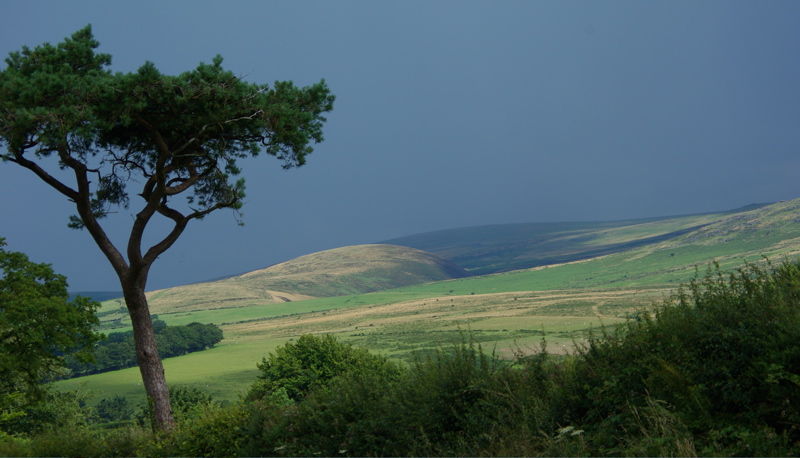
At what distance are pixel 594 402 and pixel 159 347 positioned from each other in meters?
97.1

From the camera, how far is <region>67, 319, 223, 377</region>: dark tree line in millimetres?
92250

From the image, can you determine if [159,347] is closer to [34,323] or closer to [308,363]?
[308,363]

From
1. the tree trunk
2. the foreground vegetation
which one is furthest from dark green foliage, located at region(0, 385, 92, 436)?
the foreground vegetation

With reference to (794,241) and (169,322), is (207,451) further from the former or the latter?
(794,241)

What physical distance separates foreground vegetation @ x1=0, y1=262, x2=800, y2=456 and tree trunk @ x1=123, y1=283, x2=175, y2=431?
246cm

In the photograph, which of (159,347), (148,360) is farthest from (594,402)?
(159,347)

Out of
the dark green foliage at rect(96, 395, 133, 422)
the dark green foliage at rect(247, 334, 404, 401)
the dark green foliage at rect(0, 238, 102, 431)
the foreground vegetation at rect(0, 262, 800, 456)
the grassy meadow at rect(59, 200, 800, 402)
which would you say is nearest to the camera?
the foreground vegetation at rect(0, 262, 800, 456)

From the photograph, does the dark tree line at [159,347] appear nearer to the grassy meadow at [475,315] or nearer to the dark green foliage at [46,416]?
the grassy meadow at [475,315]

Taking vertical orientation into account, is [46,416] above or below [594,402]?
below

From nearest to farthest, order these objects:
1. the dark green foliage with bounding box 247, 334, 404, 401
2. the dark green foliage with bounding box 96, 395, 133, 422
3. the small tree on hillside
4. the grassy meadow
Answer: the small tree on hillside, the dark green foliage with bounding box 247, 334, 404, 401, the dark green foliage with bounding box 96, 395, 133, 422, the grassy meadow

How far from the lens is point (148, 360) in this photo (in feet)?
47.9

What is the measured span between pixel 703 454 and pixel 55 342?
2359 cm

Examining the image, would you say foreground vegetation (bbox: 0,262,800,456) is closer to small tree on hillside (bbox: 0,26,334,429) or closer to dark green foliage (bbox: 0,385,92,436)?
small tree on hillside (bbox: 0,26,334,429)

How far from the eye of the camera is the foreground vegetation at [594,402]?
21.8ft
